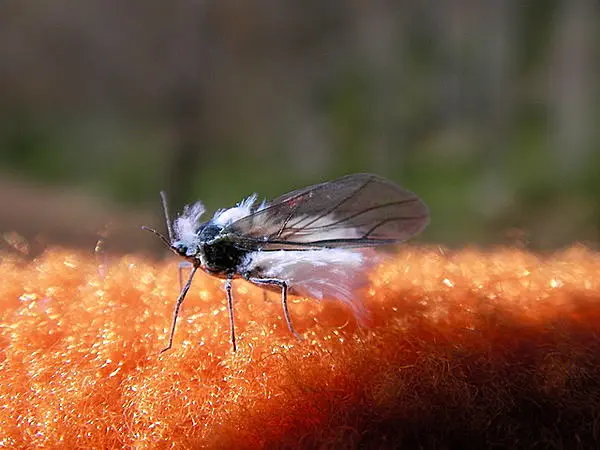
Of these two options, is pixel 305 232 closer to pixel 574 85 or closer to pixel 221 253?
pixel 221 253

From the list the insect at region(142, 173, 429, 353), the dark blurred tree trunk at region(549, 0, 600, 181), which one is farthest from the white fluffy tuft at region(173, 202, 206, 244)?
the dark blurred tree trunk at region(549, 0, 600, 181)

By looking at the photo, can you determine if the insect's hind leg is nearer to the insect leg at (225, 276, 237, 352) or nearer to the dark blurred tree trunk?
the insect leg at (225, 276, 237, 352)

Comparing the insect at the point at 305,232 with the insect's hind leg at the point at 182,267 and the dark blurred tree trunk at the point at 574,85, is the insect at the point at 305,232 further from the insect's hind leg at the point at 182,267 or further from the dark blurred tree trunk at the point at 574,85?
the dark blurred tree trunk at the point at 574,85

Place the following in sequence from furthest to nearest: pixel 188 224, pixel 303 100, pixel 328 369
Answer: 1. pixel 303 100
2. pixel 188 224
3. pixel 328 369

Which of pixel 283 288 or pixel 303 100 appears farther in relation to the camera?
pixel 303 100

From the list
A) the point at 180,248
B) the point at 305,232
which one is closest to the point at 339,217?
the point at 305,232

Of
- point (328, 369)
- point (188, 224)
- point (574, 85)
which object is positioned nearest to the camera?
point (328, 369)

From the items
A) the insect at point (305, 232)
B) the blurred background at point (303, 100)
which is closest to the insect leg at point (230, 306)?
the insect at point (305, 232)
